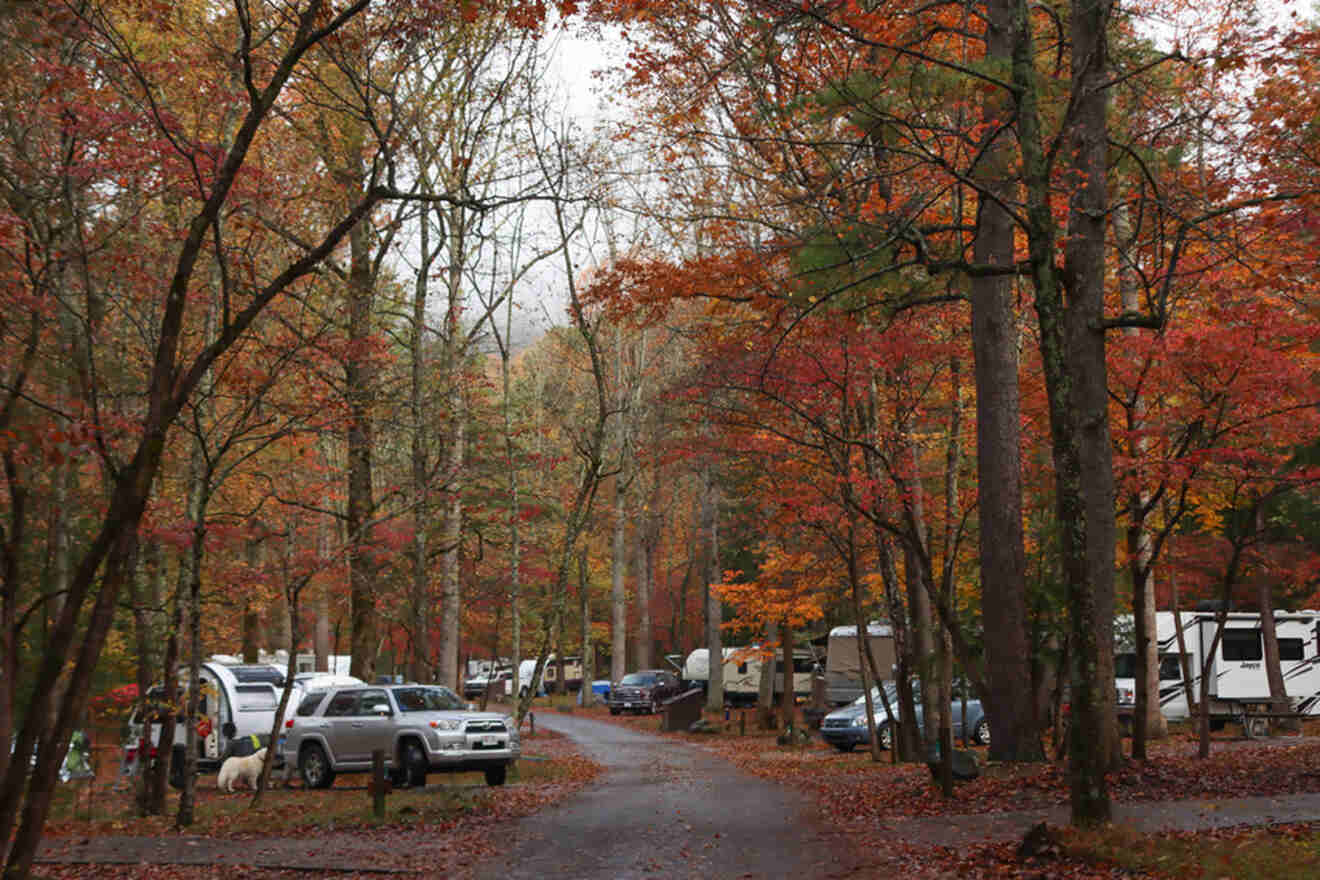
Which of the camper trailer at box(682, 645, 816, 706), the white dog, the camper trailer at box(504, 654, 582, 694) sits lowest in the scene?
the camper trailer at box(504, 654, 582, 694)

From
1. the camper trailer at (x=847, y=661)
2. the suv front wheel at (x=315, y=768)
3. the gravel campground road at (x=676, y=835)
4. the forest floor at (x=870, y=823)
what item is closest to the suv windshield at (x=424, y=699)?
the forest floor at (x=870, y=823)

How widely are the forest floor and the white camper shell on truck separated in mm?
9263

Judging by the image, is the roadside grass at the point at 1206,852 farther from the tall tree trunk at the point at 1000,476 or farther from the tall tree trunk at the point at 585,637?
the tall tree trunk at the point at 585,637

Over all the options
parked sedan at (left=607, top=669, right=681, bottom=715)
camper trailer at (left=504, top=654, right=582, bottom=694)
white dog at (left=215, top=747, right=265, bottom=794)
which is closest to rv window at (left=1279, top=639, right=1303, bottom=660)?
parked sedan at (left=607, top=669, right=681, bottom=715)

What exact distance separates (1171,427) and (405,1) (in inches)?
501

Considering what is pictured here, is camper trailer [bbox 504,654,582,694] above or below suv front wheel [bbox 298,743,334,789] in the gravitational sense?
below

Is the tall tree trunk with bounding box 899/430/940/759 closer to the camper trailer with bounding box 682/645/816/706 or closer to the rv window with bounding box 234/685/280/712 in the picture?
the rv window with bounding box 234/685/280/712

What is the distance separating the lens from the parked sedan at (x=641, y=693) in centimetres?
4281

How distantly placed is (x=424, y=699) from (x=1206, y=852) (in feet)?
41.9

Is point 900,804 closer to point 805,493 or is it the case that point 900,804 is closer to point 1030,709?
point 1030,709

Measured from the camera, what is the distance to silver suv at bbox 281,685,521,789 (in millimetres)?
17281

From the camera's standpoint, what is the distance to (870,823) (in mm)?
11945

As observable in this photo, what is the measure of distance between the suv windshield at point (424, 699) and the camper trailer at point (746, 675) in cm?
2291

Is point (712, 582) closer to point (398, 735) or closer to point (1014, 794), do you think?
point (398, 735)
